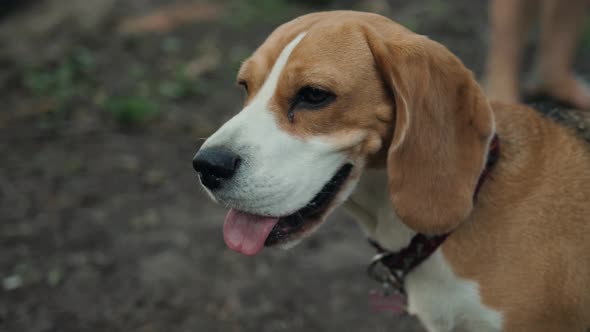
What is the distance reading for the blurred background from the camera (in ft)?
11.4

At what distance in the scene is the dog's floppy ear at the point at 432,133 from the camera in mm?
2139

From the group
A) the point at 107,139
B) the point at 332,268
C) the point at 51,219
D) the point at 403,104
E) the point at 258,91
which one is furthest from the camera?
the point at 107,139

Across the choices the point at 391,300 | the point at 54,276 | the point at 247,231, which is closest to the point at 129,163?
the point at 54,276

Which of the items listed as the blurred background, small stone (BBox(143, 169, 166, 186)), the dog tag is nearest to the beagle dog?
the dog tag

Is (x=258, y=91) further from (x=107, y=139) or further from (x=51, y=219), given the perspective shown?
(x=107, y=139)

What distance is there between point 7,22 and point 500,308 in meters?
5.50

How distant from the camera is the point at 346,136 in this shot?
84.9 inches

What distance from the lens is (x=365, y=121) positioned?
7.17ft

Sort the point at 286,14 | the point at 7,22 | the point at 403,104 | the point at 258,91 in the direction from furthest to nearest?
1. the point at 286,14
2. the point at 7,22
3. the point at 258,91
4. the point at 403,104

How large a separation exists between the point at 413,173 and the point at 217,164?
652 mm

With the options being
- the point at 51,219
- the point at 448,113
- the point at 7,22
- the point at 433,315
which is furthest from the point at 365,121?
the point at 7,22

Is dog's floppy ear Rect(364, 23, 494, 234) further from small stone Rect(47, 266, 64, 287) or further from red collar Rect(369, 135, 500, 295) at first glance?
small stone Rect(47, 266, 64, 287)

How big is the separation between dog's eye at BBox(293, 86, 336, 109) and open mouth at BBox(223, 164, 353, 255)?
9.2 inches

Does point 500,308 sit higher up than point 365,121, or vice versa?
point 365,121
